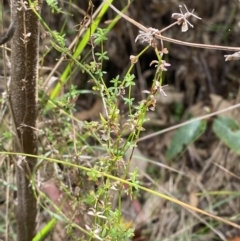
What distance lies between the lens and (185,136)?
1.60m

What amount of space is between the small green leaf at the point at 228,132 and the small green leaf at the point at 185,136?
0.05m

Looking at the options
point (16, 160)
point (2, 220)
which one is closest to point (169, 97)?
point (2, 220)

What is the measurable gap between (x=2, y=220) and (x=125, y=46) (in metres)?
0.85

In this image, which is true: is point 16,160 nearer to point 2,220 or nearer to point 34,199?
point 34,199

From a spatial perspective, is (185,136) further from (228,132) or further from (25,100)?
(25,100)

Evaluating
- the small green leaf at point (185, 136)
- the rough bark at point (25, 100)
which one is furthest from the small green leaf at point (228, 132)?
the rough bark at point (25, 100)

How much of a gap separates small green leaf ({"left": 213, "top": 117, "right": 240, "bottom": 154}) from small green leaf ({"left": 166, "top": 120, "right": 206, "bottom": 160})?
0.05m

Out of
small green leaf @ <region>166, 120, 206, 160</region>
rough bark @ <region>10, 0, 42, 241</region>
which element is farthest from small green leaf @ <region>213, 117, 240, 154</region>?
rough bark @ <region>10, 0, 42, 241</region>

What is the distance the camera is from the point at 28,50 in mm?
991

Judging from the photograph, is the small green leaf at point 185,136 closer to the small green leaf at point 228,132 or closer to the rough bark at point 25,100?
the small green leaf at point 228,132

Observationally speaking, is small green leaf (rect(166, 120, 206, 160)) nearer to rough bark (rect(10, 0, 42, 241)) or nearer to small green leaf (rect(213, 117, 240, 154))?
small green leaf (rect(213, 117, 240, 154))

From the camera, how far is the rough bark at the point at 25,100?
0.96m

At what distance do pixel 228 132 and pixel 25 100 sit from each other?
28.7 inches

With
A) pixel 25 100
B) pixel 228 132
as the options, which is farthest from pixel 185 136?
pixel 25 100
